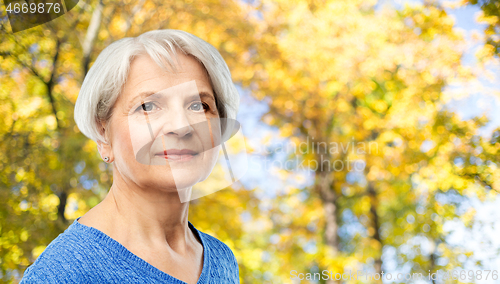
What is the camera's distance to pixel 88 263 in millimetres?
724

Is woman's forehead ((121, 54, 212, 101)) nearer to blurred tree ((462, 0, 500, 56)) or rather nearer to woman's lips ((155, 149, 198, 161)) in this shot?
woman's lips ((155, 149, 198, 161))

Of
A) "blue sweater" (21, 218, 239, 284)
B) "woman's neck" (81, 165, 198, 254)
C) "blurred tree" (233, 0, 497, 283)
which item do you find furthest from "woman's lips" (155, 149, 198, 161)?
"blurred tree" (233, 0, 497, 283)

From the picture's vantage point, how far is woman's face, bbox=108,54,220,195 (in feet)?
2.47

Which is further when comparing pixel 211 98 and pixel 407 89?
pixel 407 89

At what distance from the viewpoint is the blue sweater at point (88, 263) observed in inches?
27.2

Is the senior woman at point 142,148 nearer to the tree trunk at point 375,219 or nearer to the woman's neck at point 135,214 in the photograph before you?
the woman's neck at point 135,214

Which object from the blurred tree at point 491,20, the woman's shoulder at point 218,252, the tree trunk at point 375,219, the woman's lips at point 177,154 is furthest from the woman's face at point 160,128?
the tree trunk at point 375,219

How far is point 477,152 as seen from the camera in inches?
97.7

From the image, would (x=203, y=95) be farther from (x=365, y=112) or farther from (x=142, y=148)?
(x=365, y=112)

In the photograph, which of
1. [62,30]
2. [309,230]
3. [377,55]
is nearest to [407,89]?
[377,55]

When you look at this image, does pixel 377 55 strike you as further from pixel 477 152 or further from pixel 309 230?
pixel 309 230

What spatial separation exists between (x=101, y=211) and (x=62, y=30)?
215 centimetres

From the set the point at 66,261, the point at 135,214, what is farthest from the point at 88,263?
the point at 135,214

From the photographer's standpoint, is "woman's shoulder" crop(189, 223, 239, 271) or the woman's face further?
"woman's shoulder" crop(189, 223, 239, 271)
